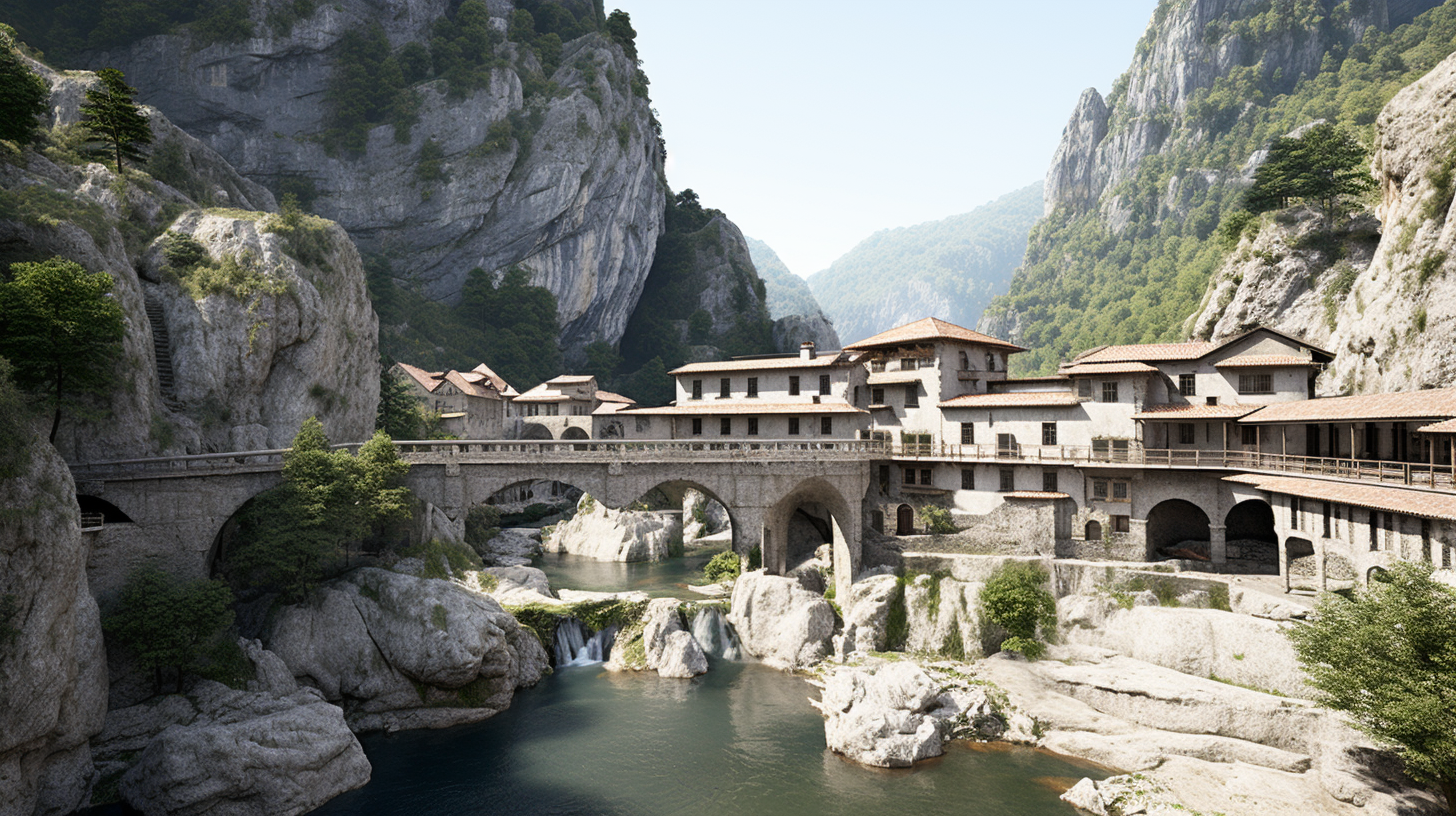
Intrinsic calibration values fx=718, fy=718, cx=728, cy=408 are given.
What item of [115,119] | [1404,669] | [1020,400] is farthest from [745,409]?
[115,119]

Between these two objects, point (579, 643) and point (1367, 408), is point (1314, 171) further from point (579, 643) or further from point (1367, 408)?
point (579, 643)

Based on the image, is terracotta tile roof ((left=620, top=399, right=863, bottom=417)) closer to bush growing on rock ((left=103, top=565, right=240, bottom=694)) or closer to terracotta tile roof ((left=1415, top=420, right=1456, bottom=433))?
terracotta tile roof ((left=1415, top=420, right=1456, bottom=433))

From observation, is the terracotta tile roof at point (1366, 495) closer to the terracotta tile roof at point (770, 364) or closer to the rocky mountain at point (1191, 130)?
the terracotta tile roof at point (770, 364)

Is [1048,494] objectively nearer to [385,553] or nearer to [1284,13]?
[385,553]

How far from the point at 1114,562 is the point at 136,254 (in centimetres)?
6727

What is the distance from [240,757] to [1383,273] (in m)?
72.3

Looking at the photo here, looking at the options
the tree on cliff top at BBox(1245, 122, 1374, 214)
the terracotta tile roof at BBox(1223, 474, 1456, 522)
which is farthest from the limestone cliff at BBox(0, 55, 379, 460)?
the tree on cliff top at BBox(1245, 122, 1374, 214)

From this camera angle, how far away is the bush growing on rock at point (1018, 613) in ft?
143

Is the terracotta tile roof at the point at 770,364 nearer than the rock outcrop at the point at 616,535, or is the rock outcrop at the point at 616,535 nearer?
the terracotta tile roof at the point at 770,364

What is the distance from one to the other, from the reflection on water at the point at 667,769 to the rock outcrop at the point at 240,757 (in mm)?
1461

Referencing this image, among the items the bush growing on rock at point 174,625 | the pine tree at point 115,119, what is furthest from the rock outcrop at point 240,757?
the pine tree at point 115,119

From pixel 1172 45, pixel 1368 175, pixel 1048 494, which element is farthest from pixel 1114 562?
pixel 1172 45

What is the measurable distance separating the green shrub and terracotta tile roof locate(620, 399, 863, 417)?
12.8 metres

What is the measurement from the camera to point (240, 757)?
29.5 m
